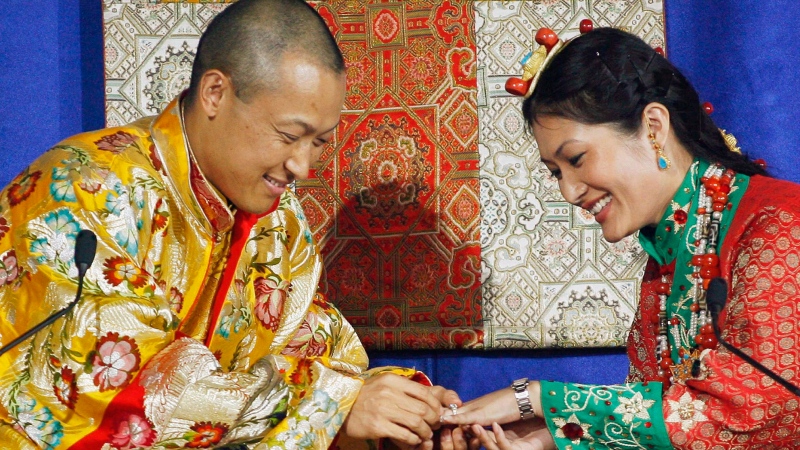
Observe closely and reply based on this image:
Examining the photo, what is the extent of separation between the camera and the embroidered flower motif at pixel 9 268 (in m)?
2.08

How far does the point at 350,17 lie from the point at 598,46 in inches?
42.4

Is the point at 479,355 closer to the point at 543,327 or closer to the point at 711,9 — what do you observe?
the point at 543,327

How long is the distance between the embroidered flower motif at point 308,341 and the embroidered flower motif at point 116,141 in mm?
625

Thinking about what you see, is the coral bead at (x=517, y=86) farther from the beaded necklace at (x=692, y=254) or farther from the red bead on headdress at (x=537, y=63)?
the beaded necklace at (x=692, y=254)

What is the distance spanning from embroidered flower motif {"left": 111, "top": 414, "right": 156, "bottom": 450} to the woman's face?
101 centimetres

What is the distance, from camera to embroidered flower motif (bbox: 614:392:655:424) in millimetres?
2094

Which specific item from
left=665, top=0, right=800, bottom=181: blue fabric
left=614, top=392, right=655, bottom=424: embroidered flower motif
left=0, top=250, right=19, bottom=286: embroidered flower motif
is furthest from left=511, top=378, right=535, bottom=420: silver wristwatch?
left=665, top=0, right=800, bottom=181: blue fabric

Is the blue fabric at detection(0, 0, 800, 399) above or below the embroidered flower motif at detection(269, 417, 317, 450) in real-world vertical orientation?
above

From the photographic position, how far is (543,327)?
10.1 feet

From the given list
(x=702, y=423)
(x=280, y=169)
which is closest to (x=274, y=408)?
(x=280, y=169)

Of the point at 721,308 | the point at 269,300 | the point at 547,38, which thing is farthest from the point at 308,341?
the point at 721,308

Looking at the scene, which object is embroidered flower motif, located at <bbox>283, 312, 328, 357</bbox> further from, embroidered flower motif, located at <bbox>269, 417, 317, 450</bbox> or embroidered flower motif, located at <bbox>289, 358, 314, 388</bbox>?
embroidered flower motif, located at <bbox>269, 417, 317, 450</bbox>

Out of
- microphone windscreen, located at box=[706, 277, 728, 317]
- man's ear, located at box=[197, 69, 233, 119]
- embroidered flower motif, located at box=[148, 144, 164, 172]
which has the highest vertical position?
man's ear, located at box=[197, 69, 233, 119]

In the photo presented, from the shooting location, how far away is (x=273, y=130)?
2244 mm
